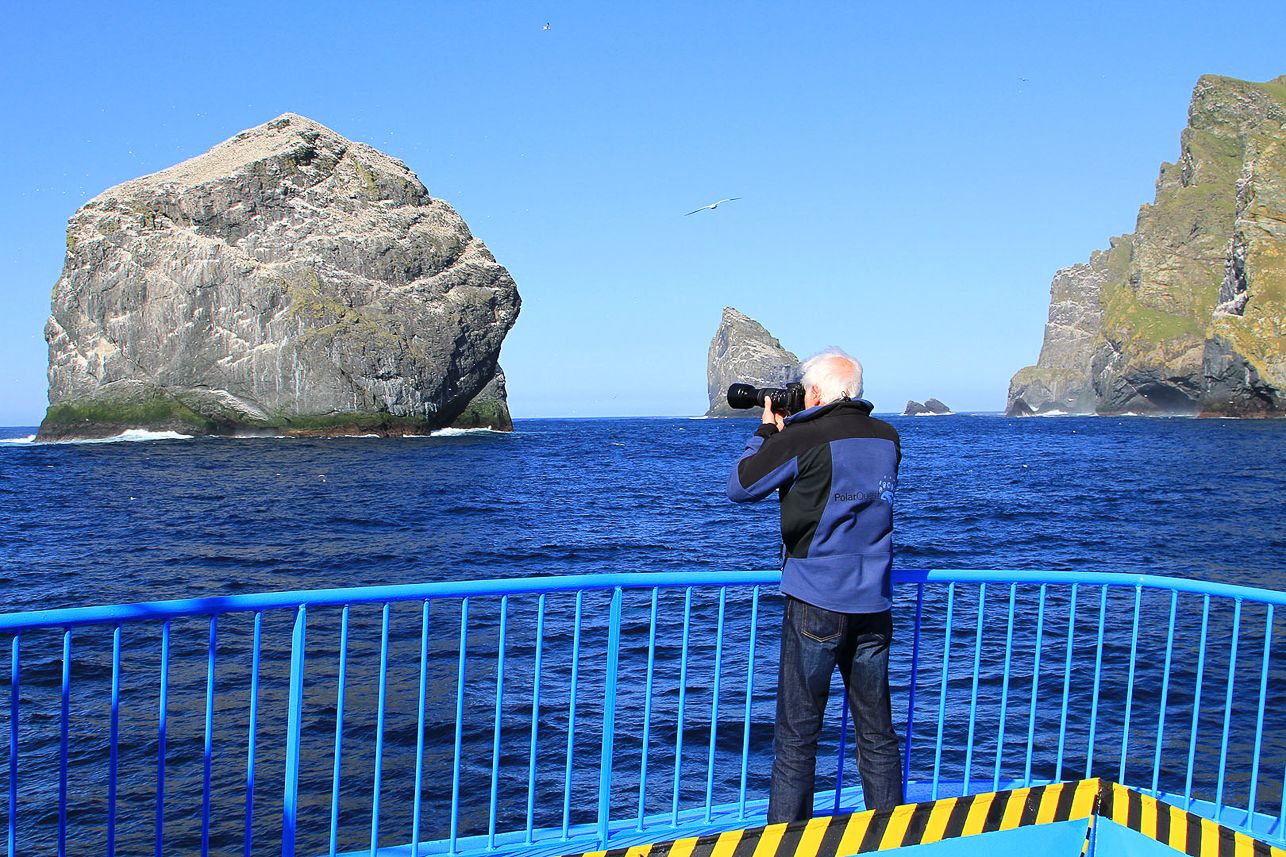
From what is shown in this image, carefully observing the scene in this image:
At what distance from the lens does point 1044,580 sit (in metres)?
4.54

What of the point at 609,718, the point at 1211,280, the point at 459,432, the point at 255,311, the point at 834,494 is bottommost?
the point at 459,432

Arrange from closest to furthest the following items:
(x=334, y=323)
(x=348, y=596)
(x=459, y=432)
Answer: (x=348, y=596), (x=334, y=323), (x=459, y=432)

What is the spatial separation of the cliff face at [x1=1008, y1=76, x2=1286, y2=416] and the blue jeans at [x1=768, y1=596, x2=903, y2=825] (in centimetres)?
11082

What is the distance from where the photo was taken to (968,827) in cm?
286

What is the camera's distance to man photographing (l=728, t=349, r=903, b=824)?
341 centimetres

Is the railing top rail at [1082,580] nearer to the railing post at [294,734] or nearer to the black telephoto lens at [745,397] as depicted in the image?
the black telephoto lens at [745,397]

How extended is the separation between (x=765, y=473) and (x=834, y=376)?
0.49m

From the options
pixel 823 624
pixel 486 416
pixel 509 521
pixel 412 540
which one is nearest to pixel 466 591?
pixel 823 624

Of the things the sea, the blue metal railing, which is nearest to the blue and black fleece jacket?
the blue metal railing

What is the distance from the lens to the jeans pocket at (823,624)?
137 inches

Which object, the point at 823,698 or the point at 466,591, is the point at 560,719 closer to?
the point at 466,591

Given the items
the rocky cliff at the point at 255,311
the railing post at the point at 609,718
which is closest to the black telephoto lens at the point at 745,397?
the railing post at the point at 609,718

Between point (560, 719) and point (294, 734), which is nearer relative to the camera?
point (294, 734)

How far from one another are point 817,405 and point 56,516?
1239 inches
